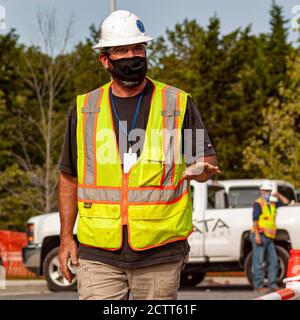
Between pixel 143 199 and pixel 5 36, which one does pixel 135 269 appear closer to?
pixel 143 199

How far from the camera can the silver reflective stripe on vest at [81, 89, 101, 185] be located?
207 inches

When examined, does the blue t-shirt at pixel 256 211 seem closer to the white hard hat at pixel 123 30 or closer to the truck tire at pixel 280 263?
the truck tire at pixel 280 263

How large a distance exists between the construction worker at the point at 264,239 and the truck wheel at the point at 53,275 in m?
Answer: 3.09

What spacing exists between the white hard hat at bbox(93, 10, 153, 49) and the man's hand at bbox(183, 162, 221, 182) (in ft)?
2.51

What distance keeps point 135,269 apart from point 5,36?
37.3 m

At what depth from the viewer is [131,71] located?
5.33m

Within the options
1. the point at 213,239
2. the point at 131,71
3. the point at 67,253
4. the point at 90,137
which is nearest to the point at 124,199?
the point at 90,137

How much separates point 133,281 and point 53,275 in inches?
490

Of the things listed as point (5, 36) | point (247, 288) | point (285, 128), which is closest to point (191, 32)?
point (5, 36)

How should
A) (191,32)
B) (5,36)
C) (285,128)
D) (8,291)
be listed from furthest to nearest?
(191,32) → (5,36) → (285,128) → (8,291)

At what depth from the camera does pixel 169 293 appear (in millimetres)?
5191

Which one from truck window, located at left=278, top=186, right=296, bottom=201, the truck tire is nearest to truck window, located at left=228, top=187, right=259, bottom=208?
truck window, located at left=278, top=186, right=296, bottom=201

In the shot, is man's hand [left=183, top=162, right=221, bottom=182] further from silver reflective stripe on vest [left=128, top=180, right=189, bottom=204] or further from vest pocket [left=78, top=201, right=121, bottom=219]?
vest pocket [left=78, top=201, right=121, bottom=219]

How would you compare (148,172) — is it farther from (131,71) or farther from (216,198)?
(216,198)
